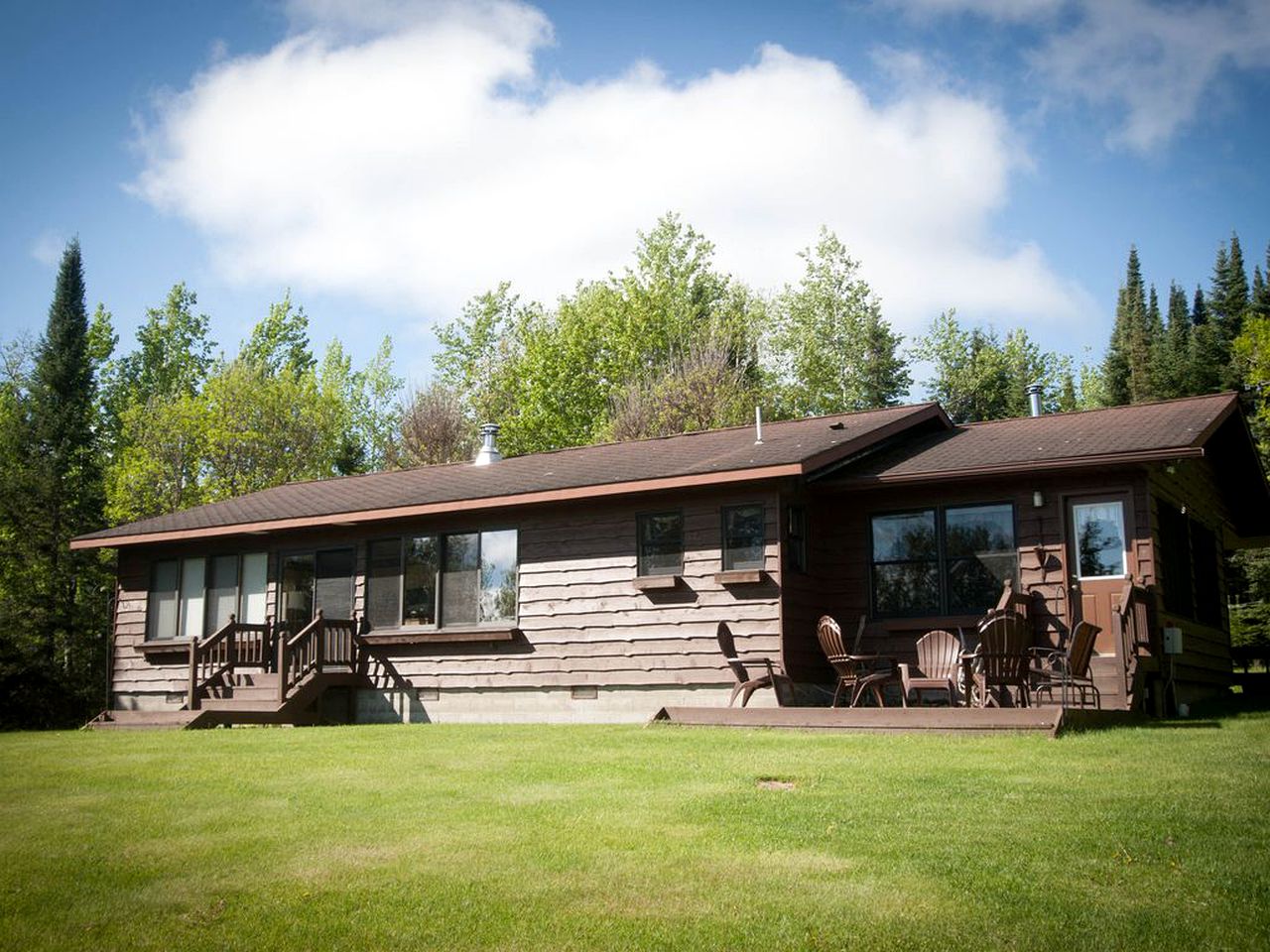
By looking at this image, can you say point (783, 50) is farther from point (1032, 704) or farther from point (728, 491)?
point (1032, 704)

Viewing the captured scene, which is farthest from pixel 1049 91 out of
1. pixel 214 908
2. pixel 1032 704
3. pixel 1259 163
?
pixel 214 908

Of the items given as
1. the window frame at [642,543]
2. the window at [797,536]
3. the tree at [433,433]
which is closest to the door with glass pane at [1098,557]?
the window at [797,536]

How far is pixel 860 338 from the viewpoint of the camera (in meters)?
41.3

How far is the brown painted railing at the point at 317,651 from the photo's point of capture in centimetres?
1427

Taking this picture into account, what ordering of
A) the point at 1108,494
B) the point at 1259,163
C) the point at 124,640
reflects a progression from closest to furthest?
1. the point at 1108,494
2. the point at 124,640
3. the point at 1259,163

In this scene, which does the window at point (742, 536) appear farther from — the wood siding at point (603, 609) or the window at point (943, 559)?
the window at point (943, 559)

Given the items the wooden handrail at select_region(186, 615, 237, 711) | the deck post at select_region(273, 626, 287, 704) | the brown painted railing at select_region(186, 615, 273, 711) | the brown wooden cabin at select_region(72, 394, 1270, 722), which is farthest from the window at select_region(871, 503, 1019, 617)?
the wooden handrail at select_region(186, 615, 237, 711)

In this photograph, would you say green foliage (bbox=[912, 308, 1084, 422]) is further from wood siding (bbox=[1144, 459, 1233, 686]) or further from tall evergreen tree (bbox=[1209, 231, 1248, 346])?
wood siding (bbox=[1144, 459, 1233, 686])

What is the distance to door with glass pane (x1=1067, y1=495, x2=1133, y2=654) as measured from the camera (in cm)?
1221

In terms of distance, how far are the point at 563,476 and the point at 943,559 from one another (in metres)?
4.96

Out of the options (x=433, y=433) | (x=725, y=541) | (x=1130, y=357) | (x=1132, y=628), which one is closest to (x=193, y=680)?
(x=725, y=541)

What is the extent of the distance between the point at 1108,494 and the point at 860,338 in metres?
29.6

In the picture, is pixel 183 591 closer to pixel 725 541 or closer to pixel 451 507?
pixel 451 507

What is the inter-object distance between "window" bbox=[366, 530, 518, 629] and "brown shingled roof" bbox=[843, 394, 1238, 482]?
15.3 feet
